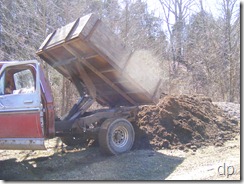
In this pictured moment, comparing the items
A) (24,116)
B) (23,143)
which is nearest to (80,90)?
(24,116)

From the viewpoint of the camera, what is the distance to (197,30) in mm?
19844

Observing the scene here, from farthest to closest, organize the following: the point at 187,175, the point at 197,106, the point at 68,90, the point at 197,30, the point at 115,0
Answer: the point at 197,30, the point at 115,0, the point at 68,90, the point at 197,106, the point at 187,175

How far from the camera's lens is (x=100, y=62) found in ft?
21.2

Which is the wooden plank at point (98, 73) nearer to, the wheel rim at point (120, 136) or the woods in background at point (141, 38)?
the wheel rim at point (120, 136)

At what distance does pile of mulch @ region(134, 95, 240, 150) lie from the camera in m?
7.45

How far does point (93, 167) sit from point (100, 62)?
2.15m

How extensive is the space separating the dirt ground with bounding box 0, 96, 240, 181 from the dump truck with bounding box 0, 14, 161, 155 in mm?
472

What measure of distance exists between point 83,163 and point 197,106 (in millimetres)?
4124

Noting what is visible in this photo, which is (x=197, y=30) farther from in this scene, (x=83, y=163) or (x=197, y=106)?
(x=83, y=163)

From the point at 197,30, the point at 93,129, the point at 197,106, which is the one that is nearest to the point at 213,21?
the point at 197,30

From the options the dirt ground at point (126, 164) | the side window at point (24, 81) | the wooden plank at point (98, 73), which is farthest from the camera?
the wooden plank at point (98, 73)

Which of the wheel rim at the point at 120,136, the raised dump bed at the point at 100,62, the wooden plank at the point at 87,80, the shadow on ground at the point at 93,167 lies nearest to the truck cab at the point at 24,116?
the shadow on ground at the point at 93,167

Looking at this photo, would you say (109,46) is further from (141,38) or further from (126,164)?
(141,38)

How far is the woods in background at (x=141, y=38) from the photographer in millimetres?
12086
